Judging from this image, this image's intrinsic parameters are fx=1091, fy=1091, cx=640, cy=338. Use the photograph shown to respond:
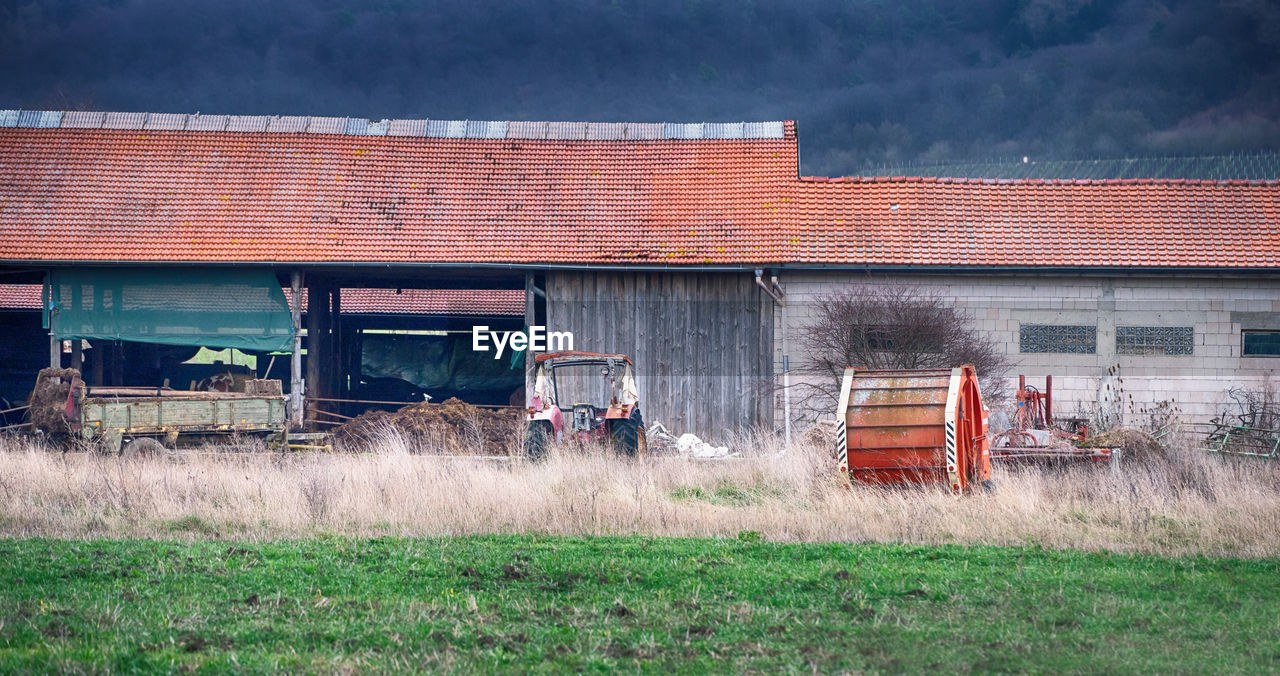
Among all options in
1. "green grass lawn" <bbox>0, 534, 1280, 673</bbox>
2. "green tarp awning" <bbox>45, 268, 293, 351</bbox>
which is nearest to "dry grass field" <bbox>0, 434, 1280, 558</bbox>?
"green grass lawn" <bbox>0, 534, 1280, 673</bbox>

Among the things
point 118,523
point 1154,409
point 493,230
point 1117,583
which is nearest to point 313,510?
point 118,523

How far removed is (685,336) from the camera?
2167cm

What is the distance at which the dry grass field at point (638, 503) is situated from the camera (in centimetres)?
978

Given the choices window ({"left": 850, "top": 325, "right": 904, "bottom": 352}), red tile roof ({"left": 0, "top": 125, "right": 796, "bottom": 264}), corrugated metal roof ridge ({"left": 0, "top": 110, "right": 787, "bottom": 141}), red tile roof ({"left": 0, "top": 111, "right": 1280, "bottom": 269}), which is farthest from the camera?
corrugated metal roof ridge ({"left": 0, "top": 110, "right": 787, "bottom": 141})

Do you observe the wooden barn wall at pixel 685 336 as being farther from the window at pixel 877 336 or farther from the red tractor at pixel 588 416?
the red tractor at pixel 588 416

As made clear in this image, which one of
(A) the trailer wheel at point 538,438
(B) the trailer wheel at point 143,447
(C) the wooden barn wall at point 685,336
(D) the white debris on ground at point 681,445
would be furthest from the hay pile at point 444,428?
(B) the trailer wheel at point 143,447

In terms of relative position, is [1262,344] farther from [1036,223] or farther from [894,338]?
[894,338]

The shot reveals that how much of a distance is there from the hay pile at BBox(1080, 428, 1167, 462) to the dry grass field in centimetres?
31

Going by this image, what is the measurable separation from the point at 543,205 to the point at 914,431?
12.9 m

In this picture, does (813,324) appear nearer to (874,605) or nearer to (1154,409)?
(1154,409)

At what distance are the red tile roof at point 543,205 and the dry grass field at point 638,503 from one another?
8.44 meters

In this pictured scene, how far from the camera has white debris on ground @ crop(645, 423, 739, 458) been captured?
1963cm

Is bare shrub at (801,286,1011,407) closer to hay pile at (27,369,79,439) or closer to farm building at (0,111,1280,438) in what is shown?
farm building at (0,111,1280,438)

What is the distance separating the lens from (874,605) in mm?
6914
